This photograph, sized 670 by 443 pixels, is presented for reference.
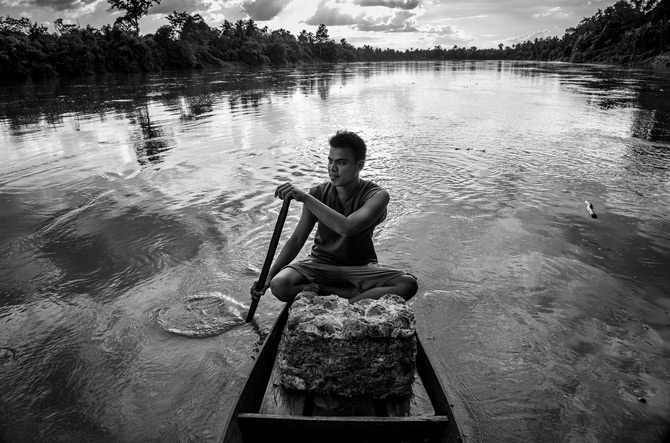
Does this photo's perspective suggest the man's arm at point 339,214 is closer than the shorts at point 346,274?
Yes

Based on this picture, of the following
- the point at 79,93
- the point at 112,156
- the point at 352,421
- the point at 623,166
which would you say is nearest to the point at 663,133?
the point at 623,166

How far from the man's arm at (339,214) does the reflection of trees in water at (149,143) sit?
7.21 metres

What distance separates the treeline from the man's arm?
3989 centimetres

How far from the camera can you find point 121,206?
21.6 feet

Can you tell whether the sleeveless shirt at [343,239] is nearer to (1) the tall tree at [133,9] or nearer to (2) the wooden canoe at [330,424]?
(2) the wooden canoe at [330,424]

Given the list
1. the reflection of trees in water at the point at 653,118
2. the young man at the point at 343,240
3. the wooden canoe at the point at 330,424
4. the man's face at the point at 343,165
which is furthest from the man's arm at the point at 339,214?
the reflection of trees in water at the point at 653,118

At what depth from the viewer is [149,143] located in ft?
34.7

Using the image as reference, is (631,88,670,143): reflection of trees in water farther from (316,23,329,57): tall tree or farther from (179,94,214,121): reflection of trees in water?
(316,23,329,57): tall tree

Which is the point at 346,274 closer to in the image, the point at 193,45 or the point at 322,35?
the point at 193,45

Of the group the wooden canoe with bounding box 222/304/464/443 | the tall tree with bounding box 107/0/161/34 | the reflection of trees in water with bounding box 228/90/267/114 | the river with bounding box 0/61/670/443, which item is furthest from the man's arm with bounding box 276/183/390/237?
the tall tree with bounding box 107/0/161/34

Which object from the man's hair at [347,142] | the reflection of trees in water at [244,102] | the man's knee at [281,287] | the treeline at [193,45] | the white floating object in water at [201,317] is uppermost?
the treeline at [193,45]

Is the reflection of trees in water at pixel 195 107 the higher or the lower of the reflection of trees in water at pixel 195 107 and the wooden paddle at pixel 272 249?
the higher

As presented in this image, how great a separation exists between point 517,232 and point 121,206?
623 centimetres

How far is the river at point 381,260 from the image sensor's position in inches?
110
